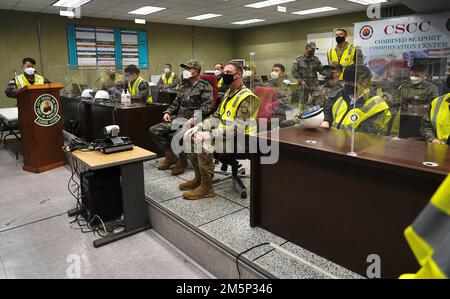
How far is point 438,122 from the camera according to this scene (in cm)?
236

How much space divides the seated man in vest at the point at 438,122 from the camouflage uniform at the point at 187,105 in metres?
1.84

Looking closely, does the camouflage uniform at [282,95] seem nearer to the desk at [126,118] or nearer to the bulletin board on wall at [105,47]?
the desk at [126,118]

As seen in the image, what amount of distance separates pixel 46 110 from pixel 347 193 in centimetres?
389

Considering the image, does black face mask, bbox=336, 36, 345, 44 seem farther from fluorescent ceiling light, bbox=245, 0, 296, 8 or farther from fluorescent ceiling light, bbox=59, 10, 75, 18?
fluorescent ceiling light, bbox=59, 10, 75, 18

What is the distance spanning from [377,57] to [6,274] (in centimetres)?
275

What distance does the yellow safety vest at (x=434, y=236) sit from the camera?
0.53 m

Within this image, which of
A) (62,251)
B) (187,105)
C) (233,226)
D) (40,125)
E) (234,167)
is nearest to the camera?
(233,226)

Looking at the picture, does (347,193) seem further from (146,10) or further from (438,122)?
(146,10)

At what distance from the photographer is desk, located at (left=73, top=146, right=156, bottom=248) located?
2465 mm

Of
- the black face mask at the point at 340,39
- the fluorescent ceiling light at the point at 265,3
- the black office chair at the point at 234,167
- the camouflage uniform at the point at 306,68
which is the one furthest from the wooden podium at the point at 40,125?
the fluorescent ceiling light at the point at 265,3

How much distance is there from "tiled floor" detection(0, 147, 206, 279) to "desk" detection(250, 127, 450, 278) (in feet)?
2.34

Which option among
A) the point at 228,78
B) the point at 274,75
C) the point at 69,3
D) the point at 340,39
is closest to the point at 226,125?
the point at 228,78

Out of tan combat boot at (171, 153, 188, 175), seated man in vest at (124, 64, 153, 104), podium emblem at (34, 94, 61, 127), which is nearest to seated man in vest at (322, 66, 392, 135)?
tan combat boot at (171, 153, 188, 175)
